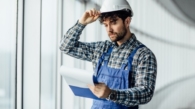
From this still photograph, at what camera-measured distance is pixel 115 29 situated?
1675 millimetres

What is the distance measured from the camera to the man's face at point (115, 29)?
1.68m

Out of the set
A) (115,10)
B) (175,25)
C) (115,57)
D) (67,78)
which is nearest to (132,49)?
(115,57)

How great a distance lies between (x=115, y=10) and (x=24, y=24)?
0.97 metres

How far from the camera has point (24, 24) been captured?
8.15 feet

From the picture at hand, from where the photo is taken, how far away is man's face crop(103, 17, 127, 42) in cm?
168

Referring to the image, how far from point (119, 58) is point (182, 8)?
1.37m

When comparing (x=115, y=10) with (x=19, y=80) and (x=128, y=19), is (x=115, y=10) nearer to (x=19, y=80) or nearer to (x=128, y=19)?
(x=128, y=19)

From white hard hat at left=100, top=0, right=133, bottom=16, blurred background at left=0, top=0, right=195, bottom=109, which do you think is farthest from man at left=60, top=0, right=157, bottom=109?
blurred background at left=0, top=0, right=195, bottom=109

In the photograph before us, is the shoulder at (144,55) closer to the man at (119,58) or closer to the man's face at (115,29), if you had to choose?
the man at (119,58)

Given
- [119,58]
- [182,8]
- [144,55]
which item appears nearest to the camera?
[144,55]

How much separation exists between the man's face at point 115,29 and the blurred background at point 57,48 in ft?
2.80

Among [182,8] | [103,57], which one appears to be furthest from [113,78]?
[182,8]

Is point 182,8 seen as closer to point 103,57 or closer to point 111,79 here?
point 103,57

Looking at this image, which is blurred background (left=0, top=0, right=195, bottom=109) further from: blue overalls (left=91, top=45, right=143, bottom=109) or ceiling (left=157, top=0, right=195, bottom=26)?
blue overalls (left=91, top=45, right=143, bottom=109)
